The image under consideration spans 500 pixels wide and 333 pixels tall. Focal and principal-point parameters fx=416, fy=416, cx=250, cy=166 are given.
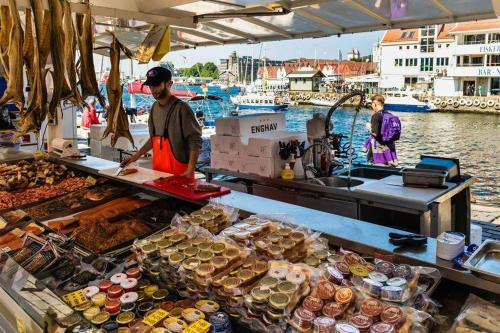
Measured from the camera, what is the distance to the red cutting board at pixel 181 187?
8.82 feet

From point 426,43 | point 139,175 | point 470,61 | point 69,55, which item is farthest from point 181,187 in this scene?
point 426,43

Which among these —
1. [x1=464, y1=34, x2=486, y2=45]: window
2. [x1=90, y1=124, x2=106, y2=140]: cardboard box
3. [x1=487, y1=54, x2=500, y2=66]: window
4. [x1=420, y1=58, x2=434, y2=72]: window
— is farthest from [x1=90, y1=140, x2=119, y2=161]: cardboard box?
[x1=420, y1=58, x2=434, y2=72]: window

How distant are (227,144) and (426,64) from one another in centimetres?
5752

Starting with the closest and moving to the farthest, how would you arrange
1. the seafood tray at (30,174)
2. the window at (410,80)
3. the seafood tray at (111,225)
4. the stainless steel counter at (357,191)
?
the seafood tray at (111,225), the stainless steel counter at (357,191), the seafood tray at (30,174), the window at (410,80)

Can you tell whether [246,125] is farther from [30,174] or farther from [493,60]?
[493,60]

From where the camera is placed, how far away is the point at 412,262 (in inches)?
69.2

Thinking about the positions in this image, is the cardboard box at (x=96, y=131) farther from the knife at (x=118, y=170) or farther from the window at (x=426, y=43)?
the window at (x=426, y=43)

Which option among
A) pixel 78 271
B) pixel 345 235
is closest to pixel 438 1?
pixel 345 235

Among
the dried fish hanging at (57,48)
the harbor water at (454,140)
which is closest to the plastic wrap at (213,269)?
the dried fish hanging at (57,48)

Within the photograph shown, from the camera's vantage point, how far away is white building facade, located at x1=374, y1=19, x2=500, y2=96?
43906 mm

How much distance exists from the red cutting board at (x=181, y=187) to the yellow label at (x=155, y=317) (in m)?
1.13

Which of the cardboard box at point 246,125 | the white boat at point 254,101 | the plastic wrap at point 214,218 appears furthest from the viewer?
the white boat at point 254,101

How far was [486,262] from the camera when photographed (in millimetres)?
1663

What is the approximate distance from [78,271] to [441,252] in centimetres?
162
